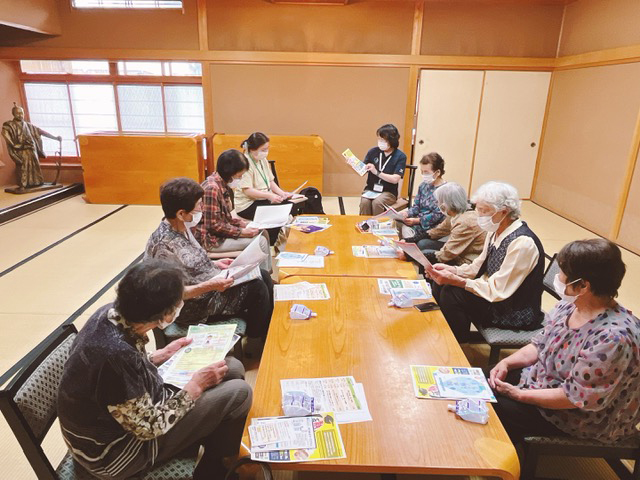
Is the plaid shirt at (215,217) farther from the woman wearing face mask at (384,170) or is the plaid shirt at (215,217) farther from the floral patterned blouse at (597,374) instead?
the floral patterned blouse at (597,374)

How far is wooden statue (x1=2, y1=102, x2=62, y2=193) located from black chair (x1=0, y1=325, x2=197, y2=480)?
6065 millimetres

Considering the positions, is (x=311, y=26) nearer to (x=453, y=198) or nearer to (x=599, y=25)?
(x=599, y=25)

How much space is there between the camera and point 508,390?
1.67m

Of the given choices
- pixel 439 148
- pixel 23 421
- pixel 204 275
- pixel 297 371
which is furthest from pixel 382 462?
pixel 439 148

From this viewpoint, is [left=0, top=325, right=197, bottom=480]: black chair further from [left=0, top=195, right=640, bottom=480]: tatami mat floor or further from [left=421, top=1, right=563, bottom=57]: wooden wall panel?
[left=421, top=1, right=563, bottom=57]: wooden wall panel

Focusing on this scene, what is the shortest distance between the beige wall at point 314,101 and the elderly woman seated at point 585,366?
17.9ft

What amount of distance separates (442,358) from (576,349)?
1.52 feet

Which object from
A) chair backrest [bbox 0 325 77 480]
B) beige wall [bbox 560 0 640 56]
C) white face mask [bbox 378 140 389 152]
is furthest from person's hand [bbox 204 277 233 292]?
beige wall [bbox 560 0 640 56]

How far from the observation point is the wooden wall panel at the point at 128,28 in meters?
6.32

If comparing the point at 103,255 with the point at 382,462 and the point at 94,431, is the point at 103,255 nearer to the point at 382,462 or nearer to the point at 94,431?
the point at 94,431

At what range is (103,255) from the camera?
14.1 ft

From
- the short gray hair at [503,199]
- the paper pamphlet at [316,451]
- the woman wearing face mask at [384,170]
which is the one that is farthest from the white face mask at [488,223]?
the woman wearing face mask at [384,170]

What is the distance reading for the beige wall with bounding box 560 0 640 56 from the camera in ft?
15.8

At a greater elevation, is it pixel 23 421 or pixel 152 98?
pixel 152 98
